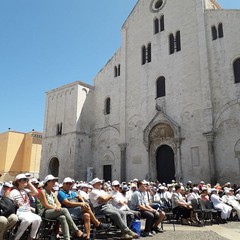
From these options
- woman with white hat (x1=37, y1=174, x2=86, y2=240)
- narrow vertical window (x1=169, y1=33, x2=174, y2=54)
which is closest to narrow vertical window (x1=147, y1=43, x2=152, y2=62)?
narrow vertical window (x1=169, y1=33, x2=174, y2=54)

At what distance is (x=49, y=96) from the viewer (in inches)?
1106

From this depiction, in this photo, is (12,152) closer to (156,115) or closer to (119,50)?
(119,50)

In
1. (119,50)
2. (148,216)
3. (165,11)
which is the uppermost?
(165,11)

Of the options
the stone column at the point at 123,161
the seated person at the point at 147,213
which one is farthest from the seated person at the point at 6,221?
the stone column at the point at 123,161

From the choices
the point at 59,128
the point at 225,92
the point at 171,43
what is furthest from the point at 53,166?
the point at 225,92

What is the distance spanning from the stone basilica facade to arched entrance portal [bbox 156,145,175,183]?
76 millimetres

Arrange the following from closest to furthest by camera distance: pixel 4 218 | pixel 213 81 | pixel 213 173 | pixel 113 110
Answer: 1. pixel 4 218
2. pixel 213 173
3. pixel 213 81
4. pixel 113 110

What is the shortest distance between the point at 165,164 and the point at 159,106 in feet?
15.1

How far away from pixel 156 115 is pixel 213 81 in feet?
16.3

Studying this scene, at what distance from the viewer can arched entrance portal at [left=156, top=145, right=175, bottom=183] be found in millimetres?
19220

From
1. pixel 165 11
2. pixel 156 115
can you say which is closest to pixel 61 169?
Result: pixel 156 115

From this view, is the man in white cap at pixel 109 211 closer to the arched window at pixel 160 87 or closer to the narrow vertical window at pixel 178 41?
the arched window at pixel 160 87

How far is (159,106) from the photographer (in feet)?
67.1

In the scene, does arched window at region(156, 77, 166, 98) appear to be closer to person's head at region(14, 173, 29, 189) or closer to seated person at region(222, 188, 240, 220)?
seated person at region(222, 188, 240, 220)
